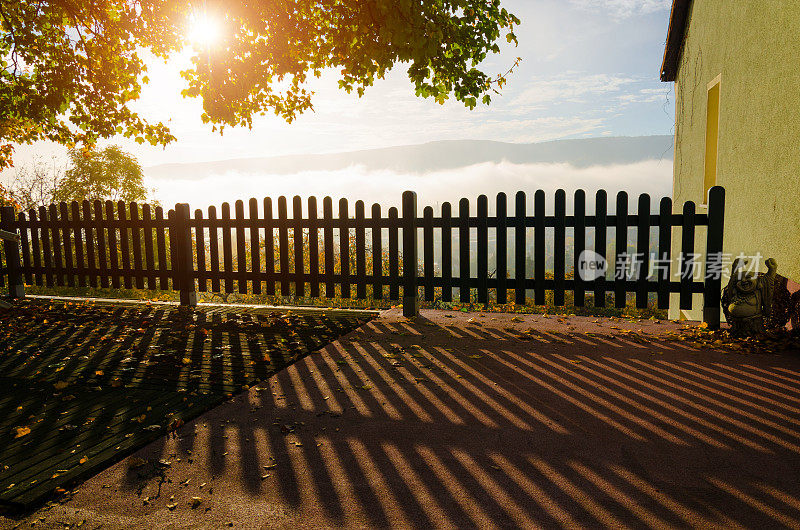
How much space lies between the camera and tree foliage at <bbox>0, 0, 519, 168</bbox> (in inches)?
399

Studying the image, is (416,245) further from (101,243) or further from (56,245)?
(56,245)

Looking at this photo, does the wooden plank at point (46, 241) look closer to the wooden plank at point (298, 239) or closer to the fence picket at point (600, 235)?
the wooden plank at point (298, 239)

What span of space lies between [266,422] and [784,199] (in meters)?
5.85

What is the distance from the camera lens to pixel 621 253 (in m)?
6.88

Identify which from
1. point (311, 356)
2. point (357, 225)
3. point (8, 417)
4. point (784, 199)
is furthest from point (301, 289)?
point (784, 199)

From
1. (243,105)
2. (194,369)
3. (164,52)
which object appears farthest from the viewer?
(164,52)

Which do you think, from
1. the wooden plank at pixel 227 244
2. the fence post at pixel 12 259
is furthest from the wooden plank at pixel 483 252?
the fence post at pixel 12 259

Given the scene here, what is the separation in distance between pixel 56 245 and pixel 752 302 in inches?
432

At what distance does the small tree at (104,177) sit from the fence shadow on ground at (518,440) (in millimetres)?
23606

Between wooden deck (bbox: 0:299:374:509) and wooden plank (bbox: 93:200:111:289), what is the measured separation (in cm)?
114

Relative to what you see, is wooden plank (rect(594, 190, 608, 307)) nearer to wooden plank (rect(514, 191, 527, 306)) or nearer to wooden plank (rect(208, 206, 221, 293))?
wooden plank (rect(514, 191, 527, 306))

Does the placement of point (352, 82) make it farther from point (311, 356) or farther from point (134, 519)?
point (134, 519)

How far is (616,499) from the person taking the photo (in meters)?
2.70

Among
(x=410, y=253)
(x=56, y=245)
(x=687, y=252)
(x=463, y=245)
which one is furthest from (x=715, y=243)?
(x=56, y=245)
